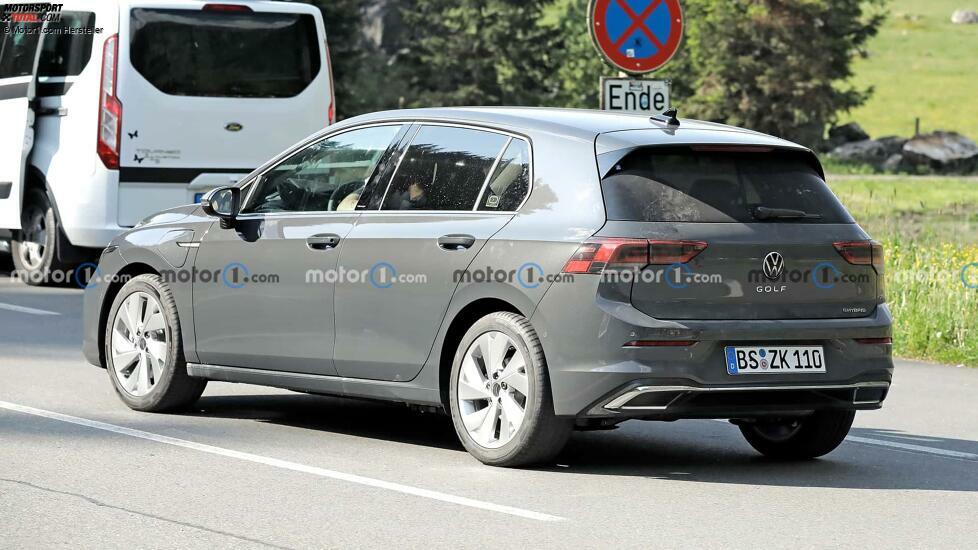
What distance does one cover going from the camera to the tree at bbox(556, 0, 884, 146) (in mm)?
54562

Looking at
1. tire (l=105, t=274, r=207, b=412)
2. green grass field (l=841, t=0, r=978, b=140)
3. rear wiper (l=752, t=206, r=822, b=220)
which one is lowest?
green grass field (l=841, t=0, r=978, b=140)

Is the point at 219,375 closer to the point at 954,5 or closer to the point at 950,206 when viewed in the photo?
the point at 950,206

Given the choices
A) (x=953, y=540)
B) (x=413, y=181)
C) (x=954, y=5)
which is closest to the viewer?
(x=953, y=540)

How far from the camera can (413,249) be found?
818 cm

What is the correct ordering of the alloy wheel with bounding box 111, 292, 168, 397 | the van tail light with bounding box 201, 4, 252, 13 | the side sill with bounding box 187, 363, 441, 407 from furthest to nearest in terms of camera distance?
the van tail light with bounding box 201, 4, 252, 13, the alloy wheel with bounding box 111, 292, 168, 397, the side sill with bounding box 187, 363, 441, 407

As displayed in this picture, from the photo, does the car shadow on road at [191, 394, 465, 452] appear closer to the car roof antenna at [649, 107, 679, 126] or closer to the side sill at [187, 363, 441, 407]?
the side sill at [187, 363, 441, 407]

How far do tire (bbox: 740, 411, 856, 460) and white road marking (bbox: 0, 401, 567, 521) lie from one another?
2.13 metres

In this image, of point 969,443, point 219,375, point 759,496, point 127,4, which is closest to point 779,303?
point 759,496

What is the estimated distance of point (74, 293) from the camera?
647 inches

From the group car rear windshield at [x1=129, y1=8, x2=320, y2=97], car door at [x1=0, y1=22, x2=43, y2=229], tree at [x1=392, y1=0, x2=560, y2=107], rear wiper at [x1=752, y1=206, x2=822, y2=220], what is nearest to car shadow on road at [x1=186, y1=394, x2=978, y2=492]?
rear wiper at [x1=752, y1=206, x2=822, y2=220]

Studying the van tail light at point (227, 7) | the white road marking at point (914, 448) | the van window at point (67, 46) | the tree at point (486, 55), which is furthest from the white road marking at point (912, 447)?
the tree at point (486, 55)

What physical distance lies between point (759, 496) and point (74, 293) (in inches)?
409

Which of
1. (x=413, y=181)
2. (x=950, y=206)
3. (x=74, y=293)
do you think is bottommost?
(x=950, y=206)

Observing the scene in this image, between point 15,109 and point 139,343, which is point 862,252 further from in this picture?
point 15,109
